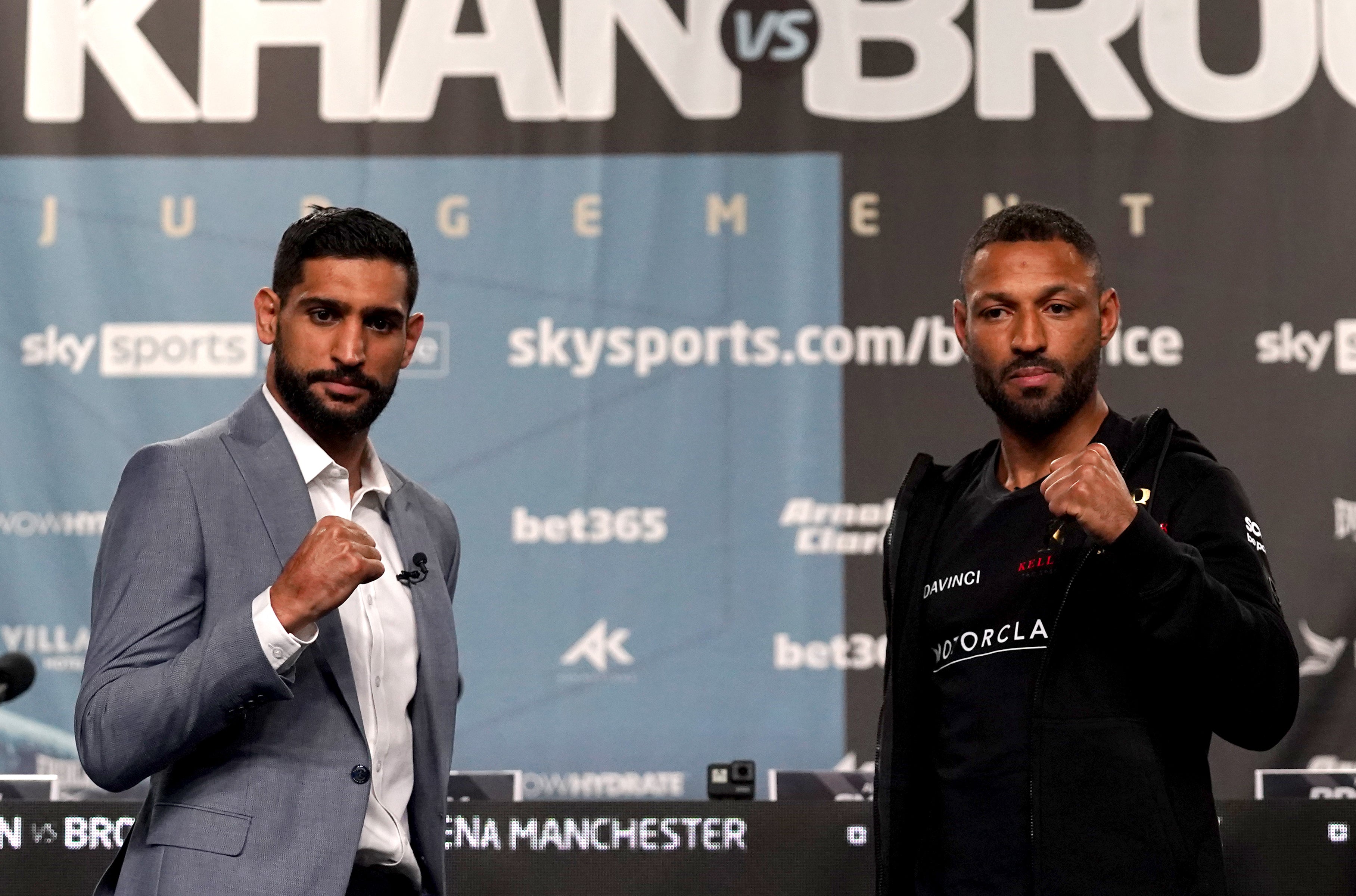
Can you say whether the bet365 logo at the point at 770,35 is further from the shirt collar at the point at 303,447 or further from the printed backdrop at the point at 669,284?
the shirt collar at the point at 303,447

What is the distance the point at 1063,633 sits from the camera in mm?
1876

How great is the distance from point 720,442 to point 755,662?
54cm

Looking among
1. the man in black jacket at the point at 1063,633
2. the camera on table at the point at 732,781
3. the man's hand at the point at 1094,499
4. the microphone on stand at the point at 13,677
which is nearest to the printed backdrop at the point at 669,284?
the camera on table at the point at 732,781

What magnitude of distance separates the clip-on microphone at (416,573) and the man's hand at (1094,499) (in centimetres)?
87

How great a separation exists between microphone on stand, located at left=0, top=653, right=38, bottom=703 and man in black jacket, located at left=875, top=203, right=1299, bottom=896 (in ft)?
5.36

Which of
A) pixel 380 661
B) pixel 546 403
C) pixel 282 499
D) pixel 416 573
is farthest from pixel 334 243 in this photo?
pixel 546 403

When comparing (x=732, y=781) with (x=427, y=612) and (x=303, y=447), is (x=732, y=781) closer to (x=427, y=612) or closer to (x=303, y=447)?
(x=427, y=612)

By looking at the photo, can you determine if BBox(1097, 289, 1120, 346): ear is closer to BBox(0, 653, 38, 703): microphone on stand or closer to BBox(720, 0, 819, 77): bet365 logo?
BBox(720, 0, 819, 77): bet365 logo

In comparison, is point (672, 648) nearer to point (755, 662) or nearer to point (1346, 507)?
point (755, 662)

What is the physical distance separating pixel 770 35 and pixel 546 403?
3.62 ft

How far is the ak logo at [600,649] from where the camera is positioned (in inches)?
135

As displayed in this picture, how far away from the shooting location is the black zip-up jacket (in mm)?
1702

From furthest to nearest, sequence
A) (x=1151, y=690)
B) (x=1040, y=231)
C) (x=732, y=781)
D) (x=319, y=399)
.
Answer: (x=732, y=781) → (x=1040, y=231) → (x=319, y=399) → (x=1151, y=690)

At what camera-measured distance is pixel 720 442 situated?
3496mm
